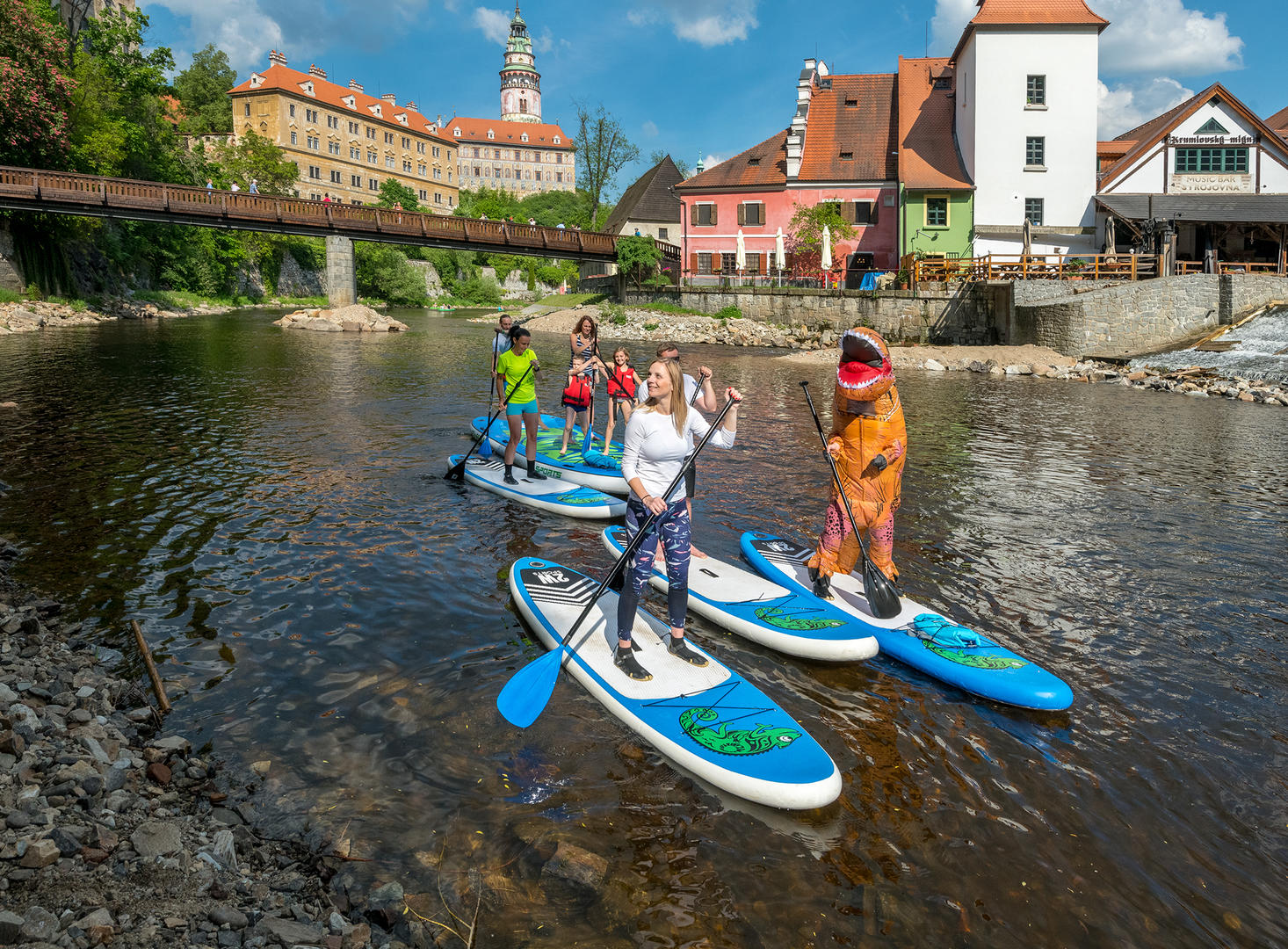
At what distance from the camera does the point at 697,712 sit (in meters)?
5.47

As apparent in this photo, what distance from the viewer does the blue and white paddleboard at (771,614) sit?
658 cm

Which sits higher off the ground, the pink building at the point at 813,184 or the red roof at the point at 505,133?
the red roof at the point at 505,133

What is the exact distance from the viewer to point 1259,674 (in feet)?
21.1

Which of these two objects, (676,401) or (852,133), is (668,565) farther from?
(852,133)

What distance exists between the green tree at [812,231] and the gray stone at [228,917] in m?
44.1

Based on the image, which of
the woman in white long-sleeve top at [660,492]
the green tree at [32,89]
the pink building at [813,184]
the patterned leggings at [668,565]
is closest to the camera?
the woman in white long-sleeve top at [660,492]

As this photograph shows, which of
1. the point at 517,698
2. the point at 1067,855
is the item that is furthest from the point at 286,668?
the point at 1067,855

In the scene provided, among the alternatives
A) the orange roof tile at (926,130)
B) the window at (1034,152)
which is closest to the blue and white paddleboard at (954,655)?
the orange roof tile at (926,130)

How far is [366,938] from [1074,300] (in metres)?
31.8

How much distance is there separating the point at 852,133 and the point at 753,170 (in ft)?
19.7

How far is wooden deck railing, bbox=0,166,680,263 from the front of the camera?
3775cm

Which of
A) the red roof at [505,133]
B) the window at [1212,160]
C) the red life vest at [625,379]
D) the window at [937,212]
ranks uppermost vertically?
the red roof at [505,133]

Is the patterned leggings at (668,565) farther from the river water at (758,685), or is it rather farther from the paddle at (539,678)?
the river water at (758,685)

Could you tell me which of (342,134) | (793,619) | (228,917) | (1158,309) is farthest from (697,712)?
(342,134)
